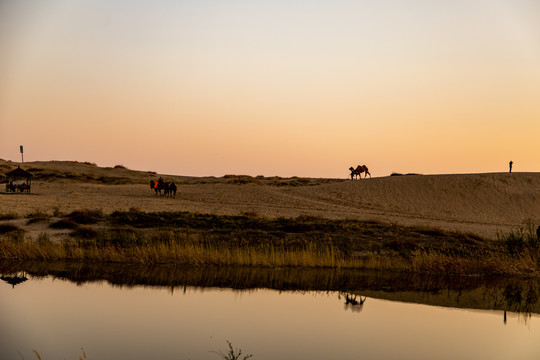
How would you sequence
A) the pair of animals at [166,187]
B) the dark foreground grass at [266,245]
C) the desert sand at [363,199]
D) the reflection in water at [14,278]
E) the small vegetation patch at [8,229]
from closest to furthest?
the reflection in water at [14,278] < the dark foreground grass at [266,245] < the small vegetation patch at [8,229] < the desert sand at [363,199] < the pair of animals at [166,187]

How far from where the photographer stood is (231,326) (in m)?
14.3

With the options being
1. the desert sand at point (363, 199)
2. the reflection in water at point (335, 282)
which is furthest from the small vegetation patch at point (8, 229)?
the desert sand at point (363, 199)

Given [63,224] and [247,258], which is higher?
[63,224]

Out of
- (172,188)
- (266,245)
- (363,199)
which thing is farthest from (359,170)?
(266,245)

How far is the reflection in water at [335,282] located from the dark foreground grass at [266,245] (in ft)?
2.17

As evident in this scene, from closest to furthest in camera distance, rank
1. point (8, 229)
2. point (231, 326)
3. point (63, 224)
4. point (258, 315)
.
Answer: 1. point (231, 326)
2. point (258, 315)
3. point (8, 229)
4. point (63, 224)

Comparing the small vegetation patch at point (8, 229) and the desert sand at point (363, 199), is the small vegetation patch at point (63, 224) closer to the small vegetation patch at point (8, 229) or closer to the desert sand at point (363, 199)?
the small vegetation patch at point (8, 229)

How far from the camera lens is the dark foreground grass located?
2233 cm

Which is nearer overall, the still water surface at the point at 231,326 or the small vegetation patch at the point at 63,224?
the still water surface at the point at 231,326

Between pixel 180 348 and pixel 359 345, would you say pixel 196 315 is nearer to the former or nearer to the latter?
pixel 180 348

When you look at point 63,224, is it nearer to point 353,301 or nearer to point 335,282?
point 335,282

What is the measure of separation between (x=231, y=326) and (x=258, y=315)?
56.3 inches

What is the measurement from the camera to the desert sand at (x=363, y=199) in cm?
4372

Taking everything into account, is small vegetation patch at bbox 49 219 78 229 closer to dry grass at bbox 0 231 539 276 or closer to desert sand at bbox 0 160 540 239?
dry grass at bbox 0 231 539 276
